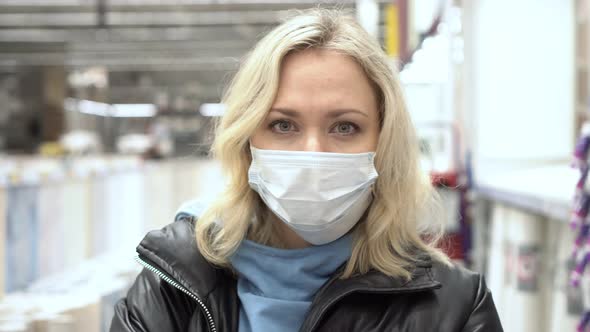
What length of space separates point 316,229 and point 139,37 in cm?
1842

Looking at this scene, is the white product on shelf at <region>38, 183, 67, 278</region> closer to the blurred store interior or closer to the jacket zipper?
the blurred store interior

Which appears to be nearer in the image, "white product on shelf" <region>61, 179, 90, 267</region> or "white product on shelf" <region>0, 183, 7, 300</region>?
"white product on shelf" <region>0, 183, 7, 300</region>

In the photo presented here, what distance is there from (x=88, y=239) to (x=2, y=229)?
189cm

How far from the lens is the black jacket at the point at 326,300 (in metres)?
1.35

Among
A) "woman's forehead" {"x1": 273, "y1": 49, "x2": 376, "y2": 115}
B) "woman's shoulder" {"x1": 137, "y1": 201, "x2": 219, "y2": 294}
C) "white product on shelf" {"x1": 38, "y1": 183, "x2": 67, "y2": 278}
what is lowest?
"white product on shelf" {"x1": 38, "y1": 183, "x2": 67, "y2": 278}

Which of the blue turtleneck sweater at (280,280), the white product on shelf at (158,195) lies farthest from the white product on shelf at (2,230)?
the white product on shelf at (158,195)

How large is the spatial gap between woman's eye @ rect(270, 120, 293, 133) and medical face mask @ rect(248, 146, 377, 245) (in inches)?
1.9

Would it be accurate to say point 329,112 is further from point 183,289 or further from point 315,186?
point 183,289

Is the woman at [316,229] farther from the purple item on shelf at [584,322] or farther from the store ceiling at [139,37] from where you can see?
the store ceiling at [139,37]

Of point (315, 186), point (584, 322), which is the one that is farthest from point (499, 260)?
point (315, 186)

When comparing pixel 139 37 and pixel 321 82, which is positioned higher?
pixel 139 37

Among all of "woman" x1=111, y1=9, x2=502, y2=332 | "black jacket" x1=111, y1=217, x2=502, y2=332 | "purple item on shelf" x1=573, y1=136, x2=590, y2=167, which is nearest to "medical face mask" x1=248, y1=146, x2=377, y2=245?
"woman" x1=111, y1=9, x2=502, y2=332

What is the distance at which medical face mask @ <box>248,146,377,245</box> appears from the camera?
1.41 metres

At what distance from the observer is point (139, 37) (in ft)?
62.3
